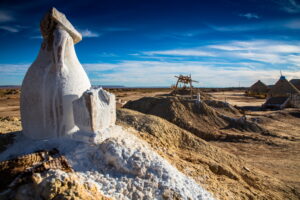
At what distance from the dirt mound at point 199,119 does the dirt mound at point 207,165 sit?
513 cm

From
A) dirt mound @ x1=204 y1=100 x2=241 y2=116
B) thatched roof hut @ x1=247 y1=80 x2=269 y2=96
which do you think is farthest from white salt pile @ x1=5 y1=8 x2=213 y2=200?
thatched roof hut @ x1=247 y1=80 x2=269 y2=96

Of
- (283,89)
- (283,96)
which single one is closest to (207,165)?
(283,96)

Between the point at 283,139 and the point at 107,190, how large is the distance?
38.4 feet

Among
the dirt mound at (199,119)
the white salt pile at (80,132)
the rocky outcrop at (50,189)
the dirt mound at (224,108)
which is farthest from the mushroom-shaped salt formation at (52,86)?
the dirt mound at (224,108)

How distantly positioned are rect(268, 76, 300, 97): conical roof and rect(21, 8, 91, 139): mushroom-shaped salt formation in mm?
24320

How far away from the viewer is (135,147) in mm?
3830

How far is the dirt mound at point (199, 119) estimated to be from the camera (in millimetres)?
12266

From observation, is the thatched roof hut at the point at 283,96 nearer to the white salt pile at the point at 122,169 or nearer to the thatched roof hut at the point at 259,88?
the thatched roof hut at the point at 259,88

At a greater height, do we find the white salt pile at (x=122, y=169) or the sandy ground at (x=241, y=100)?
the white salt pile at (x=122, y=169)

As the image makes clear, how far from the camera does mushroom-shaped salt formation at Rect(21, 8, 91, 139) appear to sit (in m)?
3.96

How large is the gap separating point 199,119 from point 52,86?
423 inches

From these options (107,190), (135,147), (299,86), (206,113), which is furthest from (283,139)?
(299,86)

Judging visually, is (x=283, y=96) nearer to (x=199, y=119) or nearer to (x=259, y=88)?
(x=259, y=88)

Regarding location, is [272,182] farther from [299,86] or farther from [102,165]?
[299,86]
